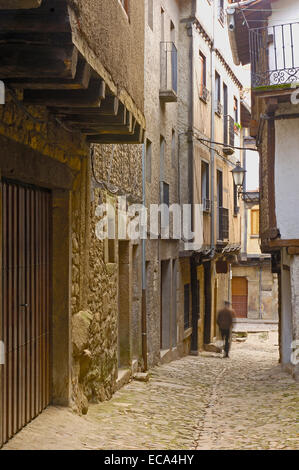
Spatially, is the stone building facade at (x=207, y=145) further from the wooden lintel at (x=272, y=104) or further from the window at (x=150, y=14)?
the wooden lintel at (x=272, y=104)

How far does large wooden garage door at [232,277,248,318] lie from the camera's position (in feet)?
111

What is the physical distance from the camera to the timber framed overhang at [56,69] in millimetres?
3986

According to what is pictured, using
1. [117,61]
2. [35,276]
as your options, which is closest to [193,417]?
[35,276]

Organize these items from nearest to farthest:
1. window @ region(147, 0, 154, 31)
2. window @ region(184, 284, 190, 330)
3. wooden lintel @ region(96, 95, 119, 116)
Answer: wooden lintel @ region(96, 95, 119, 116) < window @ region(147, 0, 154, 31) < window @ region(184, 284, 190, 330)

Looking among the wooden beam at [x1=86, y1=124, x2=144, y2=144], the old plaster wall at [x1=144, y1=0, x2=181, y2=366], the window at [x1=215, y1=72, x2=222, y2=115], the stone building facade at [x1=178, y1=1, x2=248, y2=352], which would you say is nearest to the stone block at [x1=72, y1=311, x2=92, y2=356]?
the wooden beam at [x1=86, y1=124, x2=144, y2=144]

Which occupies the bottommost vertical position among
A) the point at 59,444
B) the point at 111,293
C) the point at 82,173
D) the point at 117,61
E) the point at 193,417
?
the point at 193,417

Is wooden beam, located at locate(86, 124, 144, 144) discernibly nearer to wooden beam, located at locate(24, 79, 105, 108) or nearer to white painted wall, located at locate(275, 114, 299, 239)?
wooden beam, located at locate(24, 79, 105, 108)

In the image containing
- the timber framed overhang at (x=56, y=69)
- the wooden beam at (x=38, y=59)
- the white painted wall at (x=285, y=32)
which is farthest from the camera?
the white painted wall at (x=285, y=32)

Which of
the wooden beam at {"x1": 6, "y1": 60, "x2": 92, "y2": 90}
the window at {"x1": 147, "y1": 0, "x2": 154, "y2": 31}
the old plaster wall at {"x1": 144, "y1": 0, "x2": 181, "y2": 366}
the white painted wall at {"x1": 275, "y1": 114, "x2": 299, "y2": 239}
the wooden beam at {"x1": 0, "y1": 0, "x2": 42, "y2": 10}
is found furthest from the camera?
the window at {"x1": 147, "y1": 0, "x2": 154, "y2": 31}

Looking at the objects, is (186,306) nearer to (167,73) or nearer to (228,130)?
(167,73)

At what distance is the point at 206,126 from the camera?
749 inches

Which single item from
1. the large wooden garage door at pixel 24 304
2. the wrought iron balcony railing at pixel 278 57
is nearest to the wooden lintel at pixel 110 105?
the large wooden garage door at pixel 24 304

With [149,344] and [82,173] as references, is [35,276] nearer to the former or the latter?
[82,173]
